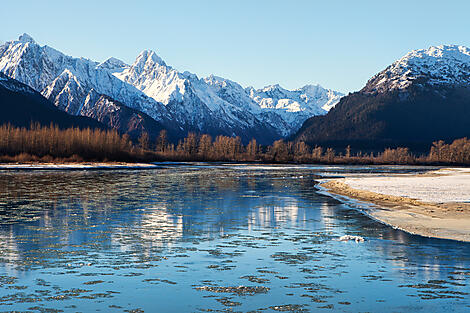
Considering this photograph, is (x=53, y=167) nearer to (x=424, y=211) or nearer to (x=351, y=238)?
(x=424, y=211)

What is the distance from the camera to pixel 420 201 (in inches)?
1934

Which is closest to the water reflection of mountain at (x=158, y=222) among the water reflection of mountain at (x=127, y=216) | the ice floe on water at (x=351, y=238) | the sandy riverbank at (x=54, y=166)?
the water reflection of mountain at (x=127, y=216)

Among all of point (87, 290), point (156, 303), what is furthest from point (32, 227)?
point (156, 303)

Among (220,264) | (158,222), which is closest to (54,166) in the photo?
(158,222)

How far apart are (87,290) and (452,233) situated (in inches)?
885

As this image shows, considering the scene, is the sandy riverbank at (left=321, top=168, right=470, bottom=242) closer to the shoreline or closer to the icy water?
the icy water

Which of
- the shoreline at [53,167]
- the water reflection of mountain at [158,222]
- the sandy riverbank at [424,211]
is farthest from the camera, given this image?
the shoreline at [53,167]

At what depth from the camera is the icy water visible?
17672mm

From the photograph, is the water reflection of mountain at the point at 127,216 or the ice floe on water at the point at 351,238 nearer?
the ice floe on water at the point at 351,238

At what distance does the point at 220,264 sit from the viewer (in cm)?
2352

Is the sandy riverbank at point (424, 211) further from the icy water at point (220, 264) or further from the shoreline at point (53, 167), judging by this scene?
the shoreline at point (53, 167)

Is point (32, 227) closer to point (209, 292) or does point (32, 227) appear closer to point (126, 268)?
point (126, 268)

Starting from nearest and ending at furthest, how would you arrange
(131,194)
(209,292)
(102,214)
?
(209,292)
(102,214)
(131,194)

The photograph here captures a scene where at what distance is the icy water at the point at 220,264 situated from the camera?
1767 cm
